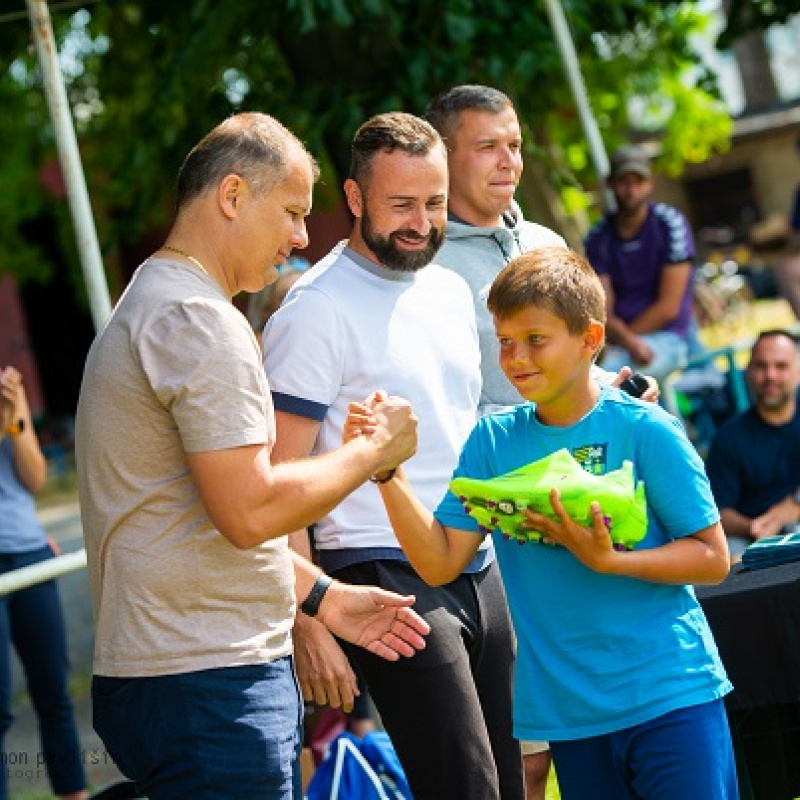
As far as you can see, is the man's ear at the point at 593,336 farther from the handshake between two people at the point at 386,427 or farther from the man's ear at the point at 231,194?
the man's ear at the point at 231,194

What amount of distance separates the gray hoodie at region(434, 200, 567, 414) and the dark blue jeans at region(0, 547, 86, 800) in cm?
243

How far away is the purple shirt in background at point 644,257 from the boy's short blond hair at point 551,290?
481 cm

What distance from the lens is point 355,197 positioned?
3.90m

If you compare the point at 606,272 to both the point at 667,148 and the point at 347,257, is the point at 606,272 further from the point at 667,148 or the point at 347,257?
the point at 667,148

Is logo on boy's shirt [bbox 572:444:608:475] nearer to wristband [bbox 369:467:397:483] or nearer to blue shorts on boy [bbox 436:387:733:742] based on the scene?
blue shorts on boy [bbox 436:387:733:742]

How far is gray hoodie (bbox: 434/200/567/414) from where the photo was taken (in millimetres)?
4238

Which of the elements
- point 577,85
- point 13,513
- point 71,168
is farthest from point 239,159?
point 577,85

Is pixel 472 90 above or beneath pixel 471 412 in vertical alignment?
above

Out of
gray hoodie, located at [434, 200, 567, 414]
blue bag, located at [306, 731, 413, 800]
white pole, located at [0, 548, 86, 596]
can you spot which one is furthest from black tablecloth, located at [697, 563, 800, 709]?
white pole, located at [0, 548, 86, 596]

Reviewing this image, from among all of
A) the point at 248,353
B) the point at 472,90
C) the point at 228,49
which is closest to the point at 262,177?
the point at 248,353

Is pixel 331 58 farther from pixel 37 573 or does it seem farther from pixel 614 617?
pixel 614 617

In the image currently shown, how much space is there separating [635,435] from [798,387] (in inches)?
156

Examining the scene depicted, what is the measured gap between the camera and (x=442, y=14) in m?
8.38

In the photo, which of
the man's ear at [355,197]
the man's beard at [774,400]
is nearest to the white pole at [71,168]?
the man's ear at [355,197]
